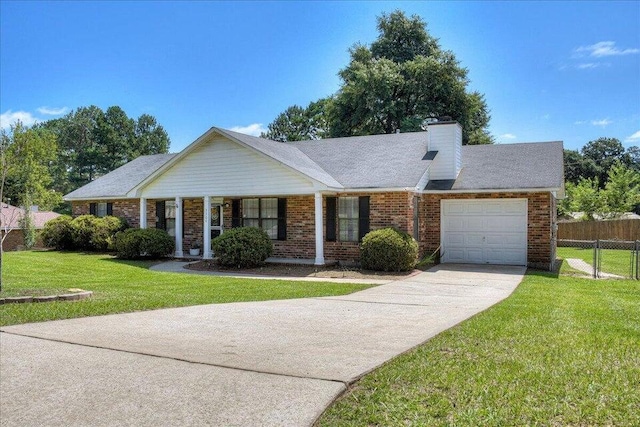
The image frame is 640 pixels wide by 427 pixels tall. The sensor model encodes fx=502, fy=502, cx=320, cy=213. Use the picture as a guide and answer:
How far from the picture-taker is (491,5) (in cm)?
1350

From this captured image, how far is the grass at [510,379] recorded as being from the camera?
3.94 m

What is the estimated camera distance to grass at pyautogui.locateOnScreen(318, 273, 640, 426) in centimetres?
394

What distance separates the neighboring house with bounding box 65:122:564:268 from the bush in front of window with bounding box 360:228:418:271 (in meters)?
0.92

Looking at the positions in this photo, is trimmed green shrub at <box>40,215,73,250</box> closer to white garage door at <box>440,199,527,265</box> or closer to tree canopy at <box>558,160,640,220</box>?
white garage door at <box>440,199,527,265</box>

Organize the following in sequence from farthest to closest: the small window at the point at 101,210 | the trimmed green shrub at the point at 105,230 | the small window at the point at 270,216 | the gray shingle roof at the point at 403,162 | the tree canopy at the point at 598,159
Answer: the tree canopy at the point at 598,159
the small window at the point at 101,210
the trimmed green shrub at the point at 105,230
the small window at the point at 270,216
the gray shingle roof at the point at 403,162

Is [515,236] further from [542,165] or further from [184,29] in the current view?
[184,29]

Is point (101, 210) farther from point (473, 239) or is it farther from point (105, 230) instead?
point (473, 239)

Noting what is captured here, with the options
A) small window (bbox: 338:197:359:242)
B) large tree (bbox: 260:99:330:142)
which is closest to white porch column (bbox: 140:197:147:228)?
small window (bbox: 338:197:359:242)

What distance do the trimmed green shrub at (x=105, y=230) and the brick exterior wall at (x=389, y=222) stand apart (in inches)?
70.9

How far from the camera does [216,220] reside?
1972cm

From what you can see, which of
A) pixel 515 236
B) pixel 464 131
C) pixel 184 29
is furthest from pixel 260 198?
pixel 464 131

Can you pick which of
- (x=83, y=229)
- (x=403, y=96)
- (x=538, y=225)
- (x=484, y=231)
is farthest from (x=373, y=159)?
(x=403, y=96)

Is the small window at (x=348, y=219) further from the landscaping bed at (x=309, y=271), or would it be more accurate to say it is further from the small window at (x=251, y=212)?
the small window at (x=251, y=212)

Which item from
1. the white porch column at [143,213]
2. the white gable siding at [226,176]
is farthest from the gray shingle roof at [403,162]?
the white porch column at [143,213]
